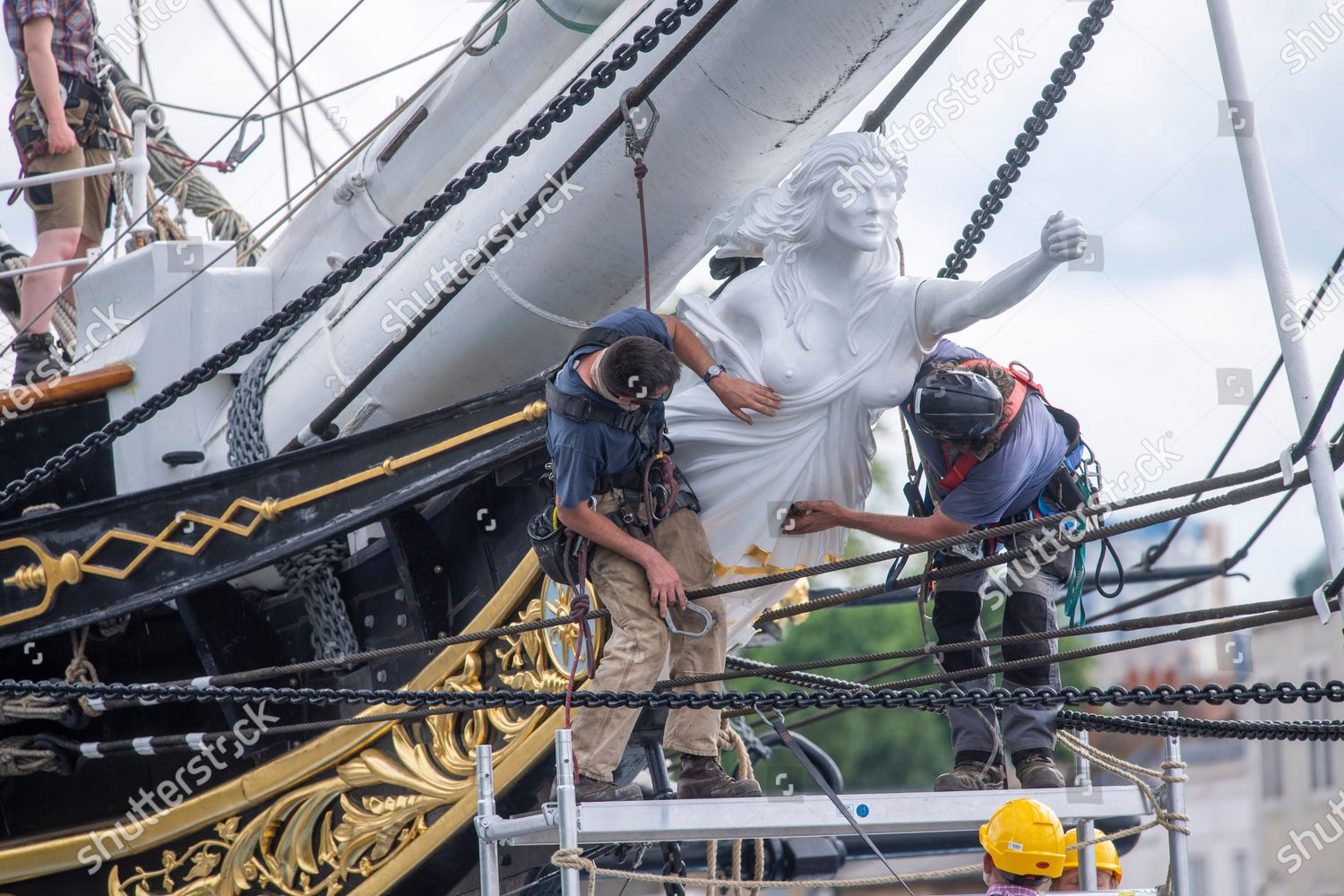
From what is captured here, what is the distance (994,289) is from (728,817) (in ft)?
3.75

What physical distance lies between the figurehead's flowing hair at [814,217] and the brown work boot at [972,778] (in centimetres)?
92

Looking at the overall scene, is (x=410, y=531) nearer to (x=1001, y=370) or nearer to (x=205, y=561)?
(x=205, y=561)

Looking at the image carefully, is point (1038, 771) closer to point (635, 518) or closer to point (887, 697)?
point (887, 697)

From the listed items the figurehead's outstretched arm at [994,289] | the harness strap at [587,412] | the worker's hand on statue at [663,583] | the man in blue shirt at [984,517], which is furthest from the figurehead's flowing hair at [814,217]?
the worker's hand on statue at [663,583]

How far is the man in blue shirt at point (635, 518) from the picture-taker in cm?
317

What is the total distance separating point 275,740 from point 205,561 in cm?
58

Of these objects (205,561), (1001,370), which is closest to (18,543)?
(205,561)

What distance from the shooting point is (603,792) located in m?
3.15

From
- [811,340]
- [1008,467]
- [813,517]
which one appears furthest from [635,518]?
[1008,467]

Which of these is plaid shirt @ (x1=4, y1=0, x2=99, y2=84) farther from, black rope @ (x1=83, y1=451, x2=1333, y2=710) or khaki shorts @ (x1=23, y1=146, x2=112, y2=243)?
black rope @ (x1=83, y1=451, x2=1333, y2=710)

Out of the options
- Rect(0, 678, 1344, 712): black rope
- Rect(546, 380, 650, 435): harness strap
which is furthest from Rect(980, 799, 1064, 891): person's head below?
Rect(546, 380, 650, 435): harness strap

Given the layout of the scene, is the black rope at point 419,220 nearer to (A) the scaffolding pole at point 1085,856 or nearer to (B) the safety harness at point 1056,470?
(B) the safety harness at point 1056,470

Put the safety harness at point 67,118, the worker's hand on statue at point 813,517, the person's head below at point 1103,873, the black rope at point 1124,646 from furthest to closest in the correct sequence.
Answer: the safety harness at point 67,118, the person's head below at point 1103,873, the worker's hand on statue at point 813,517, the black rope at point 1124,646

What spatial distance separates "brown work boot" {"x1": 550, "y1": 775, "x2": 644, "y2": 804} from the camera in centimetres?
313
